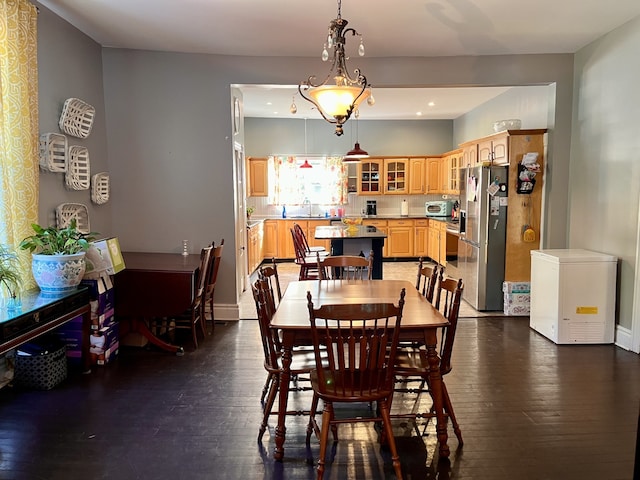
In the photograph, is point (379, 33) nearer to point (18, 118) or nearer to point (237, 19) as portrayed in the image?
point (237, 19)

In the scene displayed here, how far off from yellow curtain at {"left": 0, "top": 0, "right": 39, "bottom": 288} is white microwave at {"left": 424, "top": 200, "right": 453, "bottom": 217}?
6.83 metres

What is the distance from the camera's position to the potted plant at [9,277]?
2.73 m

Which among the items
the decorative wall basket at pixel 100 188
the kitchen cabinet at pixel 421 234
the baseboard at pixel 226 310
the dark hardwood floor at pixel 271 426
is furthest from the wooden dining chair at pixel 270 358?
the kitchen cabinet at pixel 421 234

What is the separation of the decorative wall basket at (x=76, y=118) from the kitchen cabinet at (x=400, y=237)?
5.64 m

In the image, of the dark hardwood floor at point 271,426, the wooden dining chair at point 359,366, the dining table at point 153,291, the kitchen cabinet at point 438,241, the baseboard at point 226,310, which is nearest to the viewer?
the wooden dining chair at point 359,366

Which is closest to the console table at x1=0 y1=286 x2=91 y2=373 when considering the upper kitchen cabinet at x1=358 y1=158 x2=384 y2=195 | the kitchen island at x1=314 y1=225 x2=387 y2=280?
the kitchen island at x1=314 y1=225 x2=387 y2=280

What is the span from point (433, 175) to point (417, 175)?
0.30 metres

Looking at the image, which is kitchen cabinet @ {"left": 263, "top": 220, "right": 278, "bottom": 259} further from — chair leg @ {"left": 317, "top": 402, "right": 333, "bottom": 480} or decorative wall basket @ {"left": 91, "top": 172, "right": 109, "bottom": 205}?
chair leg @ {"left": 317, "top": 402, "right": 333, "bottom": 480}

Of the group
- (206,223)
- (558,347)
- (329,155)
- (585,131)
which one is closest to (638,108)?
(585,131)

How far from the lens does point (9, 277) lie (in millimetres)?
2734

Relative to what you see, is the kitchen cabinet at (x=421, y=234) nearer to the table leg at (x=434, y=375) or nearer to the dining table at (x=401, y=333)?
the dining table at (x=401, y=333)

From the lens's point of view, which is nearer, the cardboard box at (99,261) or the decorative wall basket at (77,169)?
the cardboard box at (99,261)

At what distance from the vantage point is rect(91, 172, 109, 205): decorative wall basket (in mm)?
4156

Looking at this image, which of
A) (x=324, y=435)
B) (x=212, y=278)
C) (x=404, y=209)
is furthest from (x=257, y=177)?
(x=324, y=435)
